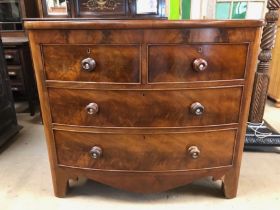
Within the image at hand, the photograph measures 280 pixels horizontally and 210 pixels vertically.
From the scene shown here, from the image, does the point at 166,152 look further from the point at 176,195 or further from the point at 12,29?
the point at 12,29

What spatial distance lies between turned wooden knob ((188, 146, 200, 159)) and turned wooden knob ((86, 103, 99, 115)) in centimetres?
48

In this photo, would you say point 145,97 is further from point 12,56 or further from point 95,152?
point 12,56

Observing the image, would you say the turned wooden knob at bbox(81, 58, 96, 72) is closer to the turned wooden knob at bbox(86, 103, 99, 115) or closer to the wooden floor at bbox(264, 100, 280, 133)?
the turned wooden knob at bbox(86, 103, 99, 115)

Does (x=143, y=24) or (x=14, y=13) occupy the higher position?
(x=14, y=13)

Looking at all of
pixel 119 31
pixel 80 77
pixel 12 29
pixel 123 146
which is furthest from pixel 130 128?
pixel 12 29

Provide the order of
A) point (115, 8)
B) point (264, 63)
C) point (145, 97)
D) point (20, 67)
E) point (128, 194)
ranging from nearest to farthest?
point (145, 97) → point (128, 194) → point (264, 63) → point (115, 8) → point (20, 67)

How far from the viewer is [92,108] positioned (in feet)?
3.51

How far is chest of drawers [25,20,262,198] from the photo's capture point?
98cm

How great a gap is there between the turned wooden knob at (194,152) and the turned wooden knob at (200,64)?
377 millimetres

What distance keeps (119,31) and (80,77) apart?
0.26 meters

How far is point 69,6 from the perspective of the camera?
2186 mm

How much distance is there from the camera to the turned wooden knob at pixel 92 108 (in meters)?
1.07

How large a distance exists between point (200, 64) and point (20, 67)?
76.5 inches

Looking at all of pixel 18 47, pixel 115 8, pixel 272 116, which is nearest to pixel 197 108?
pixel 115 8
